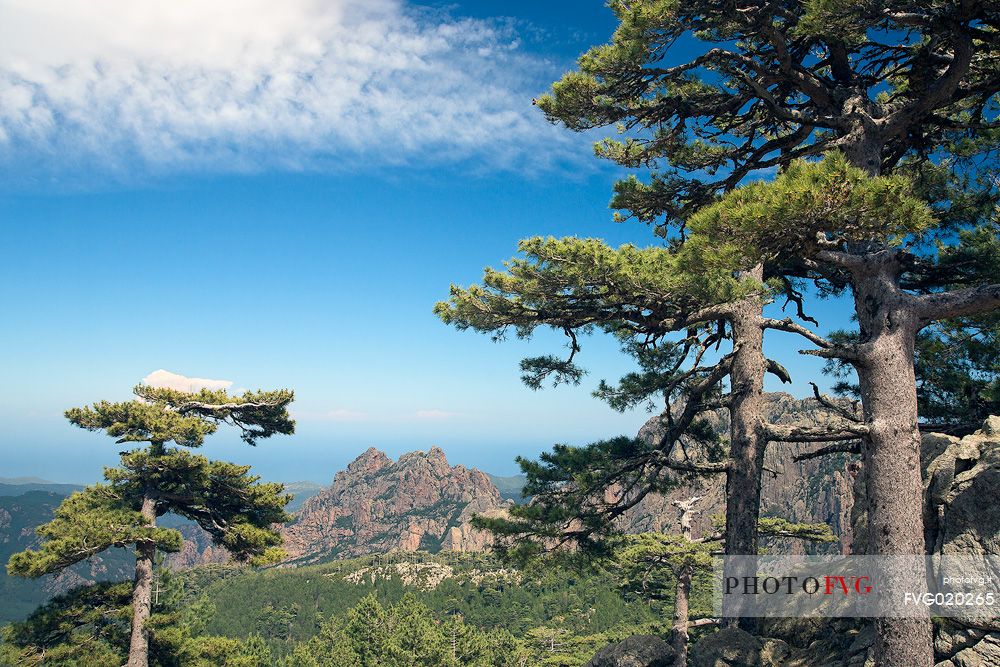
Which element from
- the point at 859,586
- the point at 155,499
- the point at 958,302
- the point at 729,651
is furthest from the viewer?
the point at 155,499

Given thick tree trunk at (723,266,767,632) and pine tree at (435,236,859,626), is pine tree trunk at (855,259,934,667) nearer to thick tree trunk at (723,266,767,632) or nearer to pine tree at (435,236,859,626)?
pine tree at (435,236,859,626)

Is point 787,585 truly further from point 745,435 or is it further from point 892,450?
point 892,450

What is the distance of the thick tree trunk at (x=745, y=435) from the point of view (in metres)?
8.60

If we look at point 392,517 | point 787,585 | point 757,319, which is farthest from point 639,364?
point 392,517

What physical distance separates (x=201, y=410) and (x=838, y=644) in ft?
56.6

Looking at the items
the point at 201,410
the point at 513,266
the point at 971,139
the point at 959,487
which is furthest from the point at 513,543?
the point at 201,410

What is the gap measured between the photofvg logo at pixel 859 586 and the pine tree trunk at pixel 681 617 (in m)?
1.31

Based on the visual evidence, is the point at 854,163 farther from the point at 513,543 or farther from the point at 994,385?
the point at 513,543

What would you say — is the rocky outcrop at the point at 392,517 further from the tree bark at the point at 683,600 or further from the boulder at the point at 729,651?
the boulder at the point at 729,651

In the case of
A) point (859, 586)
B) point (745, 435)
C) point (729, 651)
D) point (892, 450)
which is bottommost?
point (729, 651)

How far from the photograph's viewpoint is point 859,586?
6996 millimetres

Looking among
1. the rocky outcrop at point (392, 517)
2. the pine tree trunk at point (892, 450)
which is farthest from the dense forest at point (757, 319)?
the rocky outcrop at point (392, 517)

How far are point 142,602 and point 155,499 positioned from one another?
2698 mm

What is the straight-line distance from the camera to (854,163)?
718 centimetres
